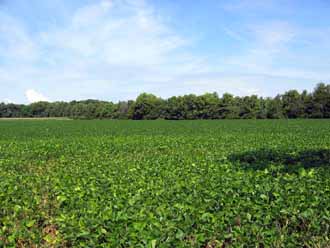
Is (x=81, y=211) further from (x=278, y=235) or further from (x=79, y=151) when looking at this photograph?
(x=79, y=151)

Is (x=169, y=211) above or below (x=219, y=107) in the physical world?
below

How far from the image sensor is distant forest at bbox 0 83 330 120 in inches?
3509

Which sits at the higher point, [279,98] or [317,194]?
[279,98]

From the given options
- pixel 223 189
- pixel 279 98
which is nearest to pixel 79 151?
pixel 223 189

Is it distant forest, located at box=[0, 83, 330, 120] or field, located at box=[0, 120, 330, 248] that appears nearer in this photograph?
field, located at box=[0, 120, 330, 248]

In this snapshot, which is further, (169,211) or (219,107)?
(219,107)

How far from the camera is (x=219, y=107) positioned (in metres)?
103

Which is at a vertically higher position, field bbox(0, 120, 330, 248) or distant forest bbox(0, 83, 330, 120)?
distant forest bbox(0, 83, 330, 120)

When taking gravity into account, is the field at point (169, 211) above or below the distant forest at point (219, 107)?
below

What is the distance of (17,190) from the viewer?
7.05 m

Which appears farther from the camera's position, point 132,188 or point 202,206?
point 132,188

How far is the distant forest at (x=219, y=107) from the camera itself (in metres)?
89.1

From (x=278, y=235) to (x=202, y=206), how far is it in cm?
117

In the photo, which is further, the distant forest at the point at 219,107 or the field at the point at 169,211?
the distant forest at the point at 219,107
